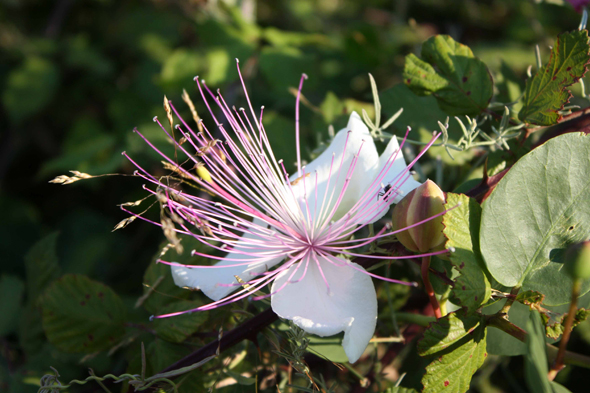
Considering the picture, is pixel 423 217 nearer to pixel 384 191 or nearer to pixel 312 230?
pixel 384 191

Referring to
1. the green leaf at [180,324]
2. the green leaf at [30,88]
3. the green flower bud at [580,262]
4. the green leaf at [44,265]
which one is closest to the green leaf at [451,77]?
the green flower bud at [580,262]

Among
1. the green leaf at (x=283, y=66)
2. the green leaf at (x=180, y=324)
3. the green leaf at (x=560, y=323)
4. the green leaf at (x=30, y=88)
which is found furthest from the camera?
the green leaf at (x=30, y=88)

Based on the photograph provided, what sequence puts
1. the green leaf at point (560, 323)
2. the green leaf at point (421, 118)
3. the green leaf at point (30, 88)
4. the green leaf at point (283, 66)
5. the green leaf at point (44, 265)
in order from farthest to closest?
1. the green leaf at point (30, 88)
2. the green leaf at point (283, 66)
3. the green leaf at point (44, 265)
4. the green leaf at point (421, 118)
5. the green leaf at point (560, 323)

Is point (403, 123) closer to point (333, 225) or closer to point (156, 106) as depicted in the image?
point (333, 225)

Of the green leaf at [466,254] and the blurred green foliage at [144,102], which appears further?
the blurred green foliage at [144,102]

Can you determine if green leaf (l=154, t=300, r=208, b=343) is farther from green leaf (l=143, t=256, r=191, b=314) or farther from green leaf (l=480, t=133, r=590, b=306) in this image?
green leaf (l=480, t=133, r=590, b=306)

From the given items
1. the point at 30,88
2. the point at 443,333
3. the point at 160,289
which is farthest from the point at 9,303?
the point at 443,333

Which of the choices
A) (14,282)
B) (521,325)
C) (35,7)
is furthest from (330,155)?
(35,7)

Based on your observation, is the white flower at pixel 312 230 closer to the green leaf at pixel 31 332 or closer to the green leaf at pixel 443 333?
the green leaf at pixel 443 333
